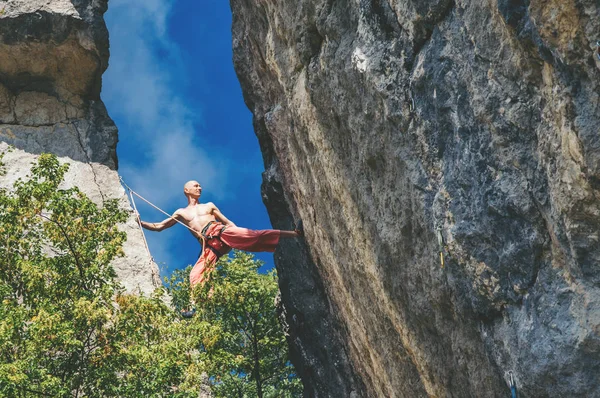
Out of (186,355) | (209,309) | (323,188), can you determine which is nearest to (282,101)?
(323,188)

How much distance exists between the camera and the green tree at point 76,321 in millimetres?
9070

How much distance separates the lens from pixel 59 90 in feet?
54.8

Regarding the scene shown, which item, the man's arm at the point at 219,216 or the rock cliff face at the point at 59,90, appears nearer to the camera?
the man's arm at the point at 219,216

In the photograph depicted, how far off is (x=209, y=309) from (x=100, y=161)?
4808 millimetres

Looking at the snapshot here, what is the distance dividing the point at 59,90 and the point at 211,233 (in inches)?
183

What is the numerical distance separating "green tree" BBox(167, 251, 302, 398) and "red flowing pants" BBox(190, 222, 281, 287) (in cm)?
28

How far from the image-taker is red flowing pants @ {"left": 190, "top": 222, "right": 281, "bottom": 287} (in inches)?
524

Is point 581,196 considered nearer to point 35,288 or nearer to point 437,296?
point 437,296

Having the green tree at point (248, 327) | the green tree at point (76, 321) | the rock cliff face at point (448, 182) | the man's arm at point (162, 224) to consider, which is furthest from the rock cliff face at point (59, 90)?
the rock cliff face at point (448, 182)

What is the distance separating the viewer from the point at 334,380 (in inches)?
489

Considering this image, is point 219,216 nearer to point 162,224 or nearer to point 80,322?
point 162,224

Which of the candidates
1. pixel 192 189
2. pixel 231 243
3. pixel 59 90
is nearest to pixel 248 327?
pixel 231 243

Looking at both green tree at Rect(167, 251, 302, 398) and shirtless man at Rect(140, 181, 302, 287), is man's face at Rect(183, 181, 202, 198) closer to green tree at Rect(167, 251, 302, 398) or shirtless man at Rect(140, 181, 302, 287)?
shirtless man at Rect(140, 181, 302, 287)

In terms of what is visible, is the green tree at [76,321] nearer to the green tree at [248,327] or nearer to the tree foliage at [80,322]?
the tree foliage at [80,322]
